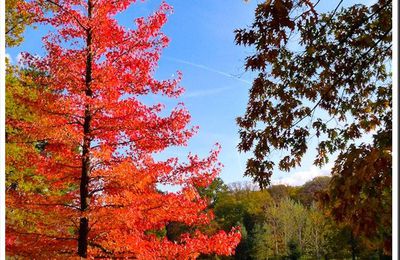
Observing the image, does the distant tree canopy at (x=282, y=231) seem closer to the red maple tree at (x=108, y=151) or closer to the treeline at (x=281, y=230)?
the treeline at (x=281, y=230)

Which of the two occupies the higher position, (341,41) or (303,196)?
(341,41)

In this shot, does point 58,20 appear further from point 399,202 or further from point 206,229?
point 206,229

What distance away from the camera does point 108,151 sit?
9.13 m

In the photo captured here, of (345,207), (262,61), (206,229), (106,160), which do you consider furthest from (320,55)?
(206,229)

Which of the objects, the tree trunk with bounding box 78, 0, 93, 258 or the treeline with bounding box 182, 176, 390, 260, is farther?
the treeline with bounding box 182, 176, 390, 260

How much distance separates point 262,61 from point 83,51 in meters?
5.10

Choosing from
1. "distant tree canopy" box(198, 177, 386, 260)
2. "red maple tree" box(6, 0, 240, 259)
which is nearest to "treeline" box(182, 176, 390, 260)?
"distant tree canopy" box(198, 177, 386, 260)

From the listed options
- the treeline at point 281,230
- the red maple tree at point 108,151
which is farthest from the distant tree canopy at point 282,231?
the red maple tree at point 108,151

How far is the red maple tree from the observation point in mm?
9281

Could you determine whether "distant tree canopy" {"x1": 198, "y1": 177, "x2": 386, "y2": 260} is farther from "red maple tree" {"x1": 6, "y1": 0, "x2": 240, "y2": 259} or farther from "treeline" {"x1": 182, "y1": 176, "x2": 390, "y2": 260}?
"red maple tree" {"x1": 6, "y1": 0, "x2": 240, "y2": 259}

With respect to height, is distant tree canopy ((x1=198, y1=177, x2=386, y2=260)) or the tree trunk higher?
the tree trunk

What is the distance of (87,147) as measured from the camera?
955 cm

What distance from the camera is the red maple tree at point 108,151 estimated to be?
9281 mm

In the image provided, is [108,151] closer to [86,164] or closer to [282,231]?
[86,164]
